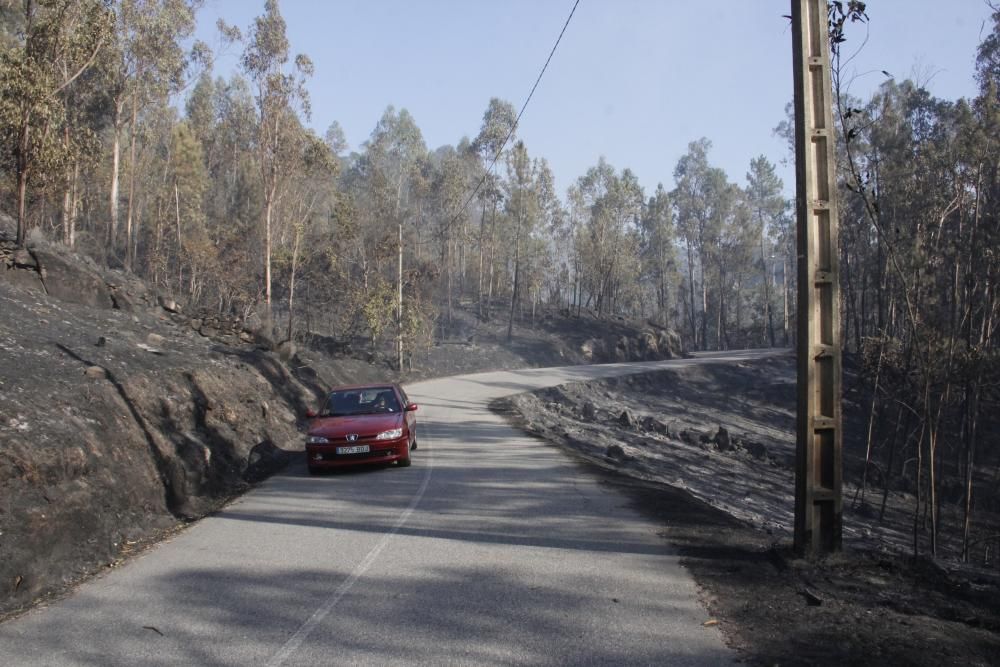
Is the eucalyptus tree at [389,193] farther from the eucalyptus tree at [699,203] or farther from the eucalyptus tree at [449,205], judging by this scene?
the eucalyptus tree at [699,203]

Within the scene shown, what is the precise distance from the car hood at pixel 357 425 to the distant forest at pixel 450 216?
8225 mm

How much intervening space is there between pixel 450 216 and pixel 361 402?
52.0m

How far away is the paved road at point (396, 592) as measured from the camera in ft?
15.9

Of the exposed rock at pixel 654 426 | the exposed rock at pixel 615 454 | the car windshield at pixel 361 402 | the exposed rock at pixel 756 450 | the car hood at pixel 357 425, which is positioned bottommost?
the exposed rock at pixel 756 450

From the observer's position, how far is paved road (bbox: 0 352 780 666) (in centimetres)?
486

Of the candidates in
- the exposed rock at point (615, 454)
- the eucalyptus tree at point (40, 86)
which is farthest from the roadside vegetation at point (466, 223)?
the exposed rock at point (615, 454)

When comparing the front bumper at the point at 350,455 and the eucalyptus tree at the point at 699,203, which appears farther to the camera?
the eucalyptus tree at the point at 699,203

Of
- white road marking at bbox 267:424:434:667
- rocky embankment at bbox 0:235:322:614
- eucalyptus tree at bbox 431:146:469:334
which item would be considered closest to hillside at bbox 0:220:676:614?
rocky embankment at bbox 0:235:322:614

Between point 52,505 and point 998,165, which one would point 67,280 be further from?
point 998,165

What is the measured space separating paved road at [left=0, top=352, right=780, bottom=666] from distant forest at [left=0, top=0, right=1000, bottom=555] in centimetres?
513

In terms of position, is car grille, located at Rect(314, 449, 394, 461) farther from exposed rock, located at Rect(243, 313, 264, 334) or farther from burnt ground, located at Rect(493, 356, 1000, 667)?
exposed rock, located at Rect(243, 313, 264, 334)

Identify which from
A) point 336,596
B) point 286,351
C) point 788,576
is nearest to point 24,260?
point 286,351

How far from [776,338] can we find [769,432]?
157ft

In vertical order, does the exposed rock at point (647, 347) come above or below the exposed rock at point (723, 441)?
above
